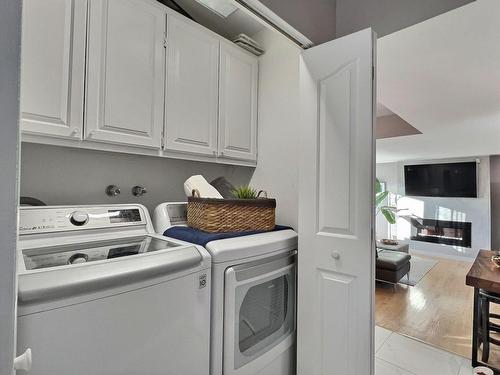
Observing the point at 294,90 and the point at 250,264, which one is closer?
the point at 250,264

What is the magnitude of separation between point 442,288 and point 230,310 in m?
4.12

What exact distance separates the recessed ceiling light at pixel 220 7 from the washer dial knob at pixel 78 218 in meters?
1.37

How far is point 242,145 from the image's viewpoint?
1.86 metres

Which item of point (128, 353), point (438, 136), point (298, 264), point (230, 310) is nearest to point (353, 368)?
point (298, 264)

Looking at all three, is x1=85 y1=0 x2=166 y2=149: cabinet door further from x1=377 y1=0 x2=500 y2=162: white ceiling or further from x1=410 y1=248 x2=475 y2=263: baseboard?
x1=410 y1=248 x2=475 y2=263: baseboard

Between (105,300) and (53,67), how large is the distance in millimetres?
1002

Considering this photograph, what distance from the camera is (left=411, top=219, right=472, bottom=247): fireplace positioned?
6.10m

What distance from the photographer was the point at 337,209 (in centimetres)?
128

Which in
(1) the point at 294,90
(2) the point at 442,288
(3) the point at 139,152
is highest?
(1) the point at 294,90

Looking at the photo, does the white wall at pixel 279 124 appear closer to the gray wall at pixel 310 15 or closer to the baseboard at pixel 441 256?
the gray wall at pixel 310 15

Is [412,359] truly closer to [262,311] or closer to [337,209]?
[262,311]

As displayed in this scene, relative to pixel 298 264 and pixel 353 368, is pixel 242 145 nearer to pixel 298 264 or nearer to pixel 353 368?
pixel 298 264

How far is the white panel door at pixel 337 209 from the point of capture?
3.86ft

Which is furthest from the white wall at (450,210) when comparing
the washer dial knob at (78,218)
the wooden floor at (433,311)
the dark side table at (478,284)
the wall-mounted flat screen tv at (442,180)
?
the washer dial knob at (78,218)
